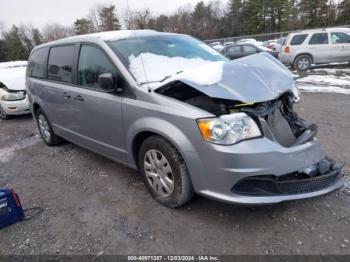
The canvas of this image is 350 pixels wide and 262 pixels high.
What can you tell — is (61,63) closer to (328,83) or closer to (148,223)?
(148,223)

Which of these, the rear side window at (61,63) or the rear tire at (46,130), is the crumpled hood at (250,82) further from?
the rear tire at (46,130)

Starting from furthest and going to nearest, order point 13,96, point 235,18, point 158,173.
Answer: point 235,18 → point 13,96 → point 158,173

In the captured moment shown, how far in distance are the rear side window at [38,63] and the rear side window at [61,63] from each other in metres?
0.29

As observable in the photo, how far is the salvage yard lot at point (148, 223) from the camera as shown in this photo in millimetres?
2301

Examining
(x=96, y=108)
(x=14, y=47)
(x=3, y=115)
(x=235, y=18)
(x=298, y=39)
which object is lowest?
(x=3, y=115)

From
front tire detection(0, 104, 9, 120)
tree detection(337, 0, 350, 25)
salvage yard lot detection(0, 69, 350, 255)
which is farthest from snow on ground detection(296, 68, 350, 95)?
tree detection(337, 0, 350, 25)

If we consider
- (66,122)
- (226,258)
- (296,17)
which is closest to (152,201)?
(226,258)

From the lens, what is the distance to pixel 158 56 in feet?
10.4

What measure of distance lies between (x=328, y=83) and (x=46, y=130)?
8311 mm

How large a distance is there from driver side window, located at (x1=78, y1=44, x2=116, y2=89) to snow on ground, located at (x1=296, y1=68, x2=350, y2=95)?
6751 millimetres

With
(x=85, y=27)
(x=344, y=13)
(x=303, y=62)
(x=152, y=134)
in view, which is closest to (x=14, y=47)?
(x=85, y=27)

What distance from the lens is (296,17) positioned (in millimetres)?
46969

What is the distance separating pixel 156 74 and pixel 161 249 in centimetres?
172

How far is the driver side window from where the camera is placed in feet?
10.1
